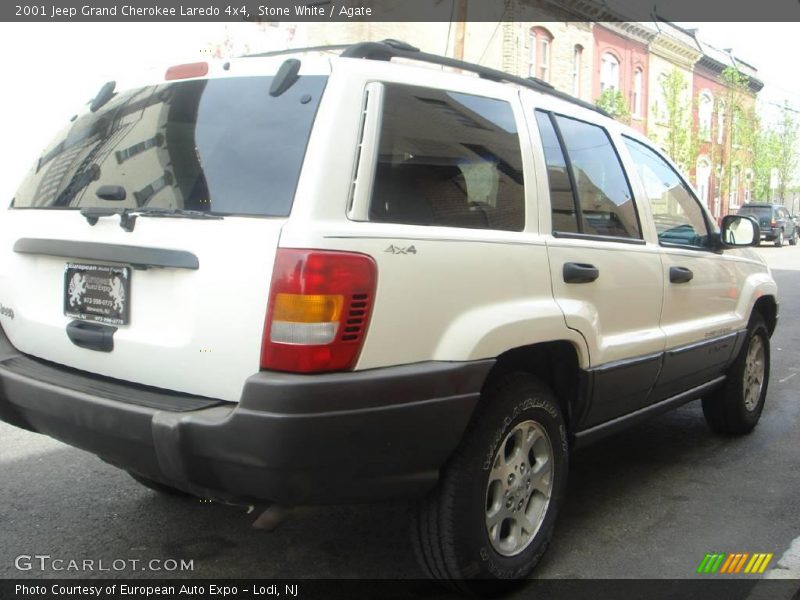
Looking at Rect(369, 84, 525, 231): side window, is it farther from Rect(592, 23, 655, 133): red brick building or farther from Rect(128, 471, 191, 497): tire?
Rect(592, 23, 655, 133): red brick building

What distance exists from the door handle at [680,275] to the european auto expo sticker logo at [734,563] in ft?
4.48

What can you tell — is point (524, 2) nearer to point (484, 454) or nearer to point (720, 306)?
point (720, 306)

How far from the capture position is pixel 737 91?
37.7 metres

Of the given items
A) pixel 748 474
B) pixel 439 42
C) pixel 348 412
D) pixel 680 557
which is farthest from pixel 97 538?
pixel 439 42

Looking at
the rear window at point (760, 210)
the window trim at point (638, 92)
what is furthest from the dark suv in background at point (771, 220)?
the window trim at point (638, 92)

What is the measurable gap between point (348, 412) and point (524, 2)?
974 inches

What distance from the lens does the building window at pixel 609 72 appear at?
29.6 metres

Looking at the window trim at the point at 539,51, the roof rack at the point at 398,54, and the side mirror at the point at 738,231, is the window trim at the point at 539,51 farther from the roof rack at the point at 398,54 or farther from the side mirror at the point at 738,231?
the roof rack at the point at 398,54

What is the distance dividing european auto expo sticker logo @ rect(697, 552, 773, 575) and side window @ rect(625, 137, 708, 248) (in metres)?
1.56

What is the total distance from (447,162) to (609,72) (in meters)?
29.7

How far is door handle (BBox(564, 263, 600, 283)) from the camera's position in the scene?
127 inches

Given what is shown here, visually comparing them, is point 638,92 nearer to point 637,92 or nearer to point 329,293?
point 637,92

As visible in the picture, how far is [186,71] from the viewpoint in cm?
295

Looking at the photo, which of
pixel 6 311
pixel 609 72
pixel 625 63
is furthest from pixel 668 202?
pixel 625 63
